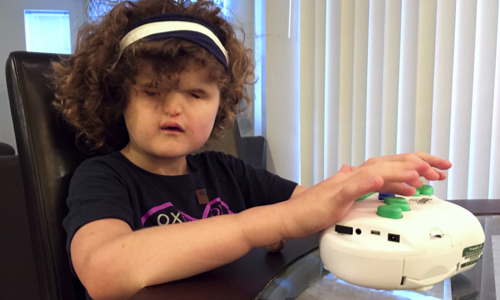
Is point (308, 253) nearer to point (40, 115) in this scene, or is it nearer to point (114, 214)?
point (114, 214)

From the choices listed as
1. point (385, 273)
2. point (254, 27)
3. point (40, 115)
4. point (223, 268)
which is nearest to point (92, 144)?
point (40, 115)

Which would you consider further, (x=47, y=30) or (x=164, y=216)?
(x=47, y=30)

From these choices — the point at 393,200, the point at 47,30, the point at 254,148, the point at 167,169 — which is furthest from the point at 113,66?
the point at 47,30

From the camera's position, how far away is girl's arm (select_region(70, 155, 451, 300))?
396 millimetres

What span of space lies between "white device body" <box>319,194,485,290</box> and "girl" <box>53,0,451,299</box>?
0.03 meters

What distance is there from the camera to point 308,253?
0.53 metres

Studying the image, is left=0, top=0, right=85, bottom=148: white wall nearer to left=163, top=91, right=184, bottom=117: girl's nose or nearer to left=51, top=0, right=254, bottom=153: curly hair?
left=51, top=0, right=254, bottom=153: curly hair

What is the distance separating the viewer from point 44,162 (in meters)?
0.62

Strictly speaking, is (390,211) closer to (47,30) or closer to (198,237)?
(198,237)

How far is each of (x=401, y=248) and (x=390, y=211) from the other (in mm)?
49

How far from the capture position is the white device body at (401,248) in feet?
1.28

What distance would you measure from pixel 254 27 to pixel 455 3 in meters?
0.88

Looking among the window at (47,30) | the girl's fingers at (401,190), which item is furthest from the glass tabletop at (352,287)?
the window at (47,30)

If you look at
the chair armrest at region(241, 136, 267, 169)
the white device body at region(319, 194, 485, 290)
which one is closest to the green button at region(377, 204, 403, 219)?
the white device body at region(319, 194, 485, 290)
